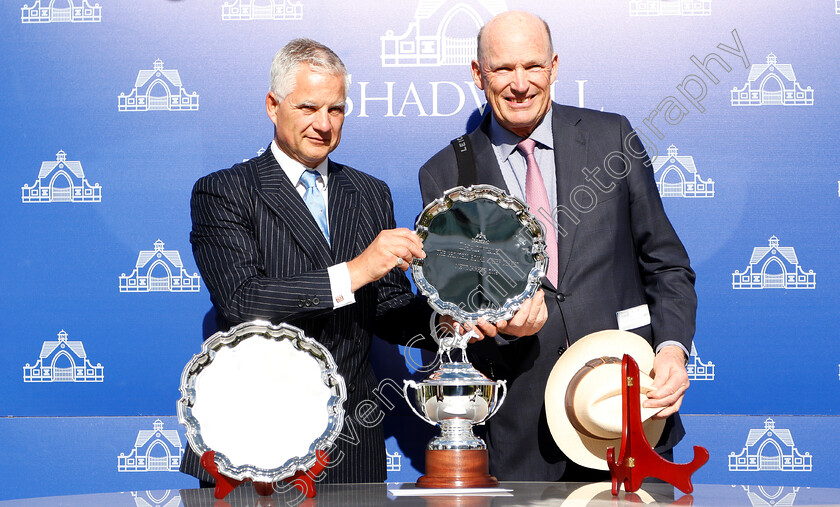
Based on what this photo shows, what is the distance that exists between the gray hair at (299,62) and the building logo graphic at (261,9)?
92 cm

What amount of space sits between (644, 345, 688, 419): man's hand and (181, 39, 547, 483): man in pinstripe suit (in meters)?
0.35

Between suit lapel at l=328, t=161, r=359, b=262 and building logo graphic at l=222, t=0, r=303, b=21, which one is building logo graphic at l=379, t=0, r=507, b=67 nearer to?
building logo graphic at l=222, t=0, r=303, b=21

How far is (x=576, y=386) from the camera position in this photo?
250 cm

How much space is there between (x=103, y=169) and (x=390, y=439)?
5.01ft

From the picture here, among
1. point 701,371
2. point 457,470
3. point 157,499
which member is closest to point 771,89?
point 701,371

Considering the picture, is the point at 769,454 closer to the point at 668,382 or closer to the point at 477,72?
the point at 668,382

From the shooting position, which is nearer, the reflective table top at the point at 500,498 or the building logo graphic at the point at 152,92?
the reflective table top at the point at 500,498

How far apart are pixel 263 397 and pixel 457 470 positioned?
492mm

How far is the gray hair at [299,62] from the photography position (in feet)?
8.83

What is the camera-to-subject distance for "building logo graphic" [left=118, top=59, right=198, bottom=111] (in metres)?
3.59

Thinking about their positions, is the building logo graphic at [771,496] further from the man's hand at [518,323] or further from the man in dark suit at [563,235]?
the man's hand at [518,323]

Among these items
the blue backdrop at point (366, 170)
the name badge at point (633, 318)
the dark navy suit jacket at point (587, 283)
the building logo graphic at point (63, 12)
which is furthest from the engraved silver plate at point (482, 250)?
the building logo graphic at point (63, 12)

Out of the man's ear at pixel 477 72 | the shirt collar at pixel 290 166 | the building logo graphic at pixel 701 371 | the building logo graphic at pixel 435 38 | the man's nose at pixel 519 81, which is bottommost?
the building logo graphic at pixel 701 371

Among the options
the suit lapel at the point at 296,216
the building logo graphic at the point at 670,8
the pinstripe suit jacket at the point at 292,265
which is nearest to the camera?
the pinstripe suit jacket at the point at 292,265
